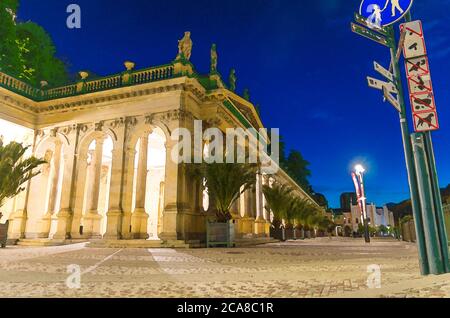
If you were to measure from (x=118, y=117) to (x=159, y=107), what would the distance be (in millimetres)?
2674

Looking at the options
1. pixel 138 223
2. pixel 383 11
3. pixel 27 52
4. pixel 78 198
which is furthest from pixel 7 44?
pixel 383 11

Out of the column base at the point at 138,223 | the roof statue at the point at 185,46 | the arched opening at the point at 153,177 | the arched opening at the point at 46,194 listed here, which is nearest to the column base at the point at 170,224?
the column base at the point at 138,223

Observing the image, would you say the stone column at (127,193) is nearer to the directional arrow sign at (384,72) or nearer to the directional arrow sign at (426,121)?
the directional arrow sign at (384,72)

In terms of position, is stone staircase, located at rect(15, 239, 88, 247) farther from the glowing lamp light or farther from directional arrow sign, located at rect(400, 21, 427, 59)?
the glowing lamp light

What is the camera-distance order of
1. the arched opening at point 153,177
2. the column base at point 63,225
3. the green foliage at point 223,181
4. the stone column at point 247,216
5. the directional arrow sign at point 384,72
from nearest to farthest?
the directional arrow sign at point 384,72 → the green foliage at point 223,181 → the column base at point 63,225 → the arched opening at point 153,177 → the stone column at point 247,216

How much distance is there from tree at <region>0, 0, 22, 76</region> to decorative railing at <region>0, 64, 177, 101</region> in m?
4.65

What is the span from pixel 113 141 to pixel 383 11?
1474 cm

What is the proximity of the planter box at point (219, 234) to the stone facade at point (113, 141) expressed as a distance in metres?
1.18

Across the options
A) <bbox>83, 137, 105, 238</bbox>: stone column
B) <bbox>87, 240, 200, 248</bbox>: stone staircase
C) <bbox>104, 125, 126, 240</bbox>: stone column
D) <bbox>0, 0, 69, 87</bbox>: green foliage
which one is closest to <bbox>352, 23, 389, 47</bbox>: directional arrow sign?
<bbox>87, 240, 200, 248</bbox>: stone staircase

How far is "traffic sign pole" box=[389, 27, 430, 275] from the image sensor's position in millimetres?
4712

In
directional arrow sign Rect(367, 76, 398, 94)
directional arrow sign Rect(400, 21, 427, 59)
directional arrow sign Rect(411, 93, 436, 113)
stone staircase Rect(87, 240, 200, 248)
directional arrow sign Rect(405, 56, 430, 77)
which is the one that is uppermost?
directional arrow sign Rect(400, 21, 427, 59)

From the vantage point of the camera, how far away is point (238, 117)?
21.0 meters

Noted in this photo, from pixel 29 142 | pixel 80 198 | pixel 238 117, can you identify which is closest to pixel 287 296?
pixel 80 198

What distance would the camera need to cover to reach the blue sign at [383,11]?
16.3 ft
